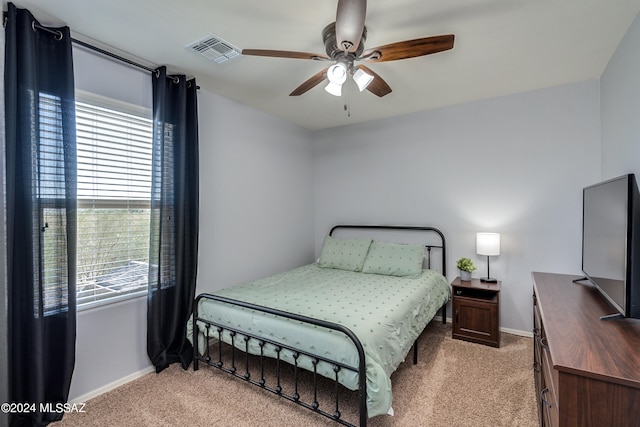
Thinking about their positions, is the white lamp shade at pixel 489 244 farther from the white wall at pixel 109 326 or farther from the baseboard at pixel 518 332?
the white wall at pixel 109 326

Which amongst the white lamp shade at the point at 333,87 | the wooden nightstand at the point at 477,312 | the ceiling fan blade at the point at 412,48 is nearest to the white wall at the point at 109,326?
the white lamp shade at the point at 333,87

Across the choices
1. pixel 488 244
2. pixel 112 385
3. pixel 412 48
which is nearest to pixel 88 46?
pixel 412 48

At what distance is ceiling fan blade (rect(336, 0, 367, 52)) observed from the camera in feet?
4.41

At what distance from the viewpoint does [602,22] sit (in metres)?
1.92

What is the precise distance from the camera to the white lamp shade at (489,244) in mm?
3025

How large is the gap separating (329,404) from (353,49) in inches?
88.3

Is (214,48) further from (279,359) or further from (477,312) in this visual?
(477,312)

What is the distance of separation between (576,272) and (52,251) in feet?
14.2

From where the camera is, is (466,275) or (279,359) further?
(466,275)

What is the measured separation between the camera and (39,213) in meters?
1.81

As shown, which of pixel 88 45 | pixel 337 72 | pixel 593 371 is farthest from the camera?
pixel 88 45

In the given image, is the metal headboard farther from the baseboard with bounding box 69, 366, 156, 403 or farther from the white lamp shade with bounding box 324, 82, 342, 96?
the baseboard with bounding box 69, 366, 156, 403

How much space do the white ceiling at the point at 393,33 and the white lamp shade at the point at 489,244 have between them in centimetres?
148

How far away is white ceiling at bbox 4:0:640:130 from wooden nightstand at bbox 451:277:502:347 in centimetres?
200
